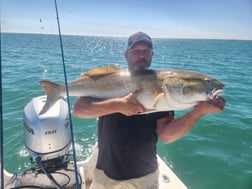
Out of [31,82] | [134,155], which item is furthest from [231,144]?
[31,82]

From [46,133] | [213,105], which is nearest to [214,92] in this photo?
[213,105]

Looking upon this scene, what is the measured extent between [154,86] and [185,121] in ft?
1.51

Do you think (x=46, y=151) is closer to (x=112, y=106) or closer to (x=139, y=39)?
(x=112, y=106)

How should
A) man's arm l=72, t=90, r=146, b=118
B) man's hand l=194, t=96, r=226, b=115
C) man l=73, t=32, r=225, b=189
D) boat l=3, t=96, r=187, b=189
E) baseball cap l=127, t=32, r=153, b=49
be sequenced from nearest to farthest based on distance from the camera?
man's hand l=194, t=96, r=226, b=115 < man's arm l=72, t=90, r=146, b=118 < man l=73, t=32, r=225, b=189 < baseball cap l=127, t=32, r=153, b=49 < boat l=3, t=96, r=187, b=189

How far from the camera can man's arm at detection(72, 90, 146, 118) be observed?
2.30 m

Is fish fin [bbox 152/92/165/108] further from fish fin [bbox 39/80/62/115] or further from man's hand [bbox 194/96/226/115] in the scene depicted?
fish fin [bbox 39/80/62/115]

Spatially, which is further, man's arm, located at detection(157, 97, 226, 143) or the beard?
the beard

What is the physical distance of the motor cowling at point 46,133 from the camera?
317cm

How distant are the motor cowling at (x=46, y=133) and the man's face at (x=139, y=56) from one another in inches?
47.9

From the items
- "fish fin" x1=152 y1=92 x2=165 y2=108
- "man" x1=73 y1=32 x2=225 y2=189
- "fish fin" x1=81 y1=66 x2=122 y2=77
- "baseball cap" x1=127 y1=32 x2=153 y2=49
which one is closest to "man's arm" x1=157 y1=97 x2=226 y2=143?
"man" x1=73 y1=32 x2=225 y2=189

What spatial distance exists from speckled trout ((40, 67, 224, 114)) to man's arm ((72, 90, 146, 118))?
0.28 feet

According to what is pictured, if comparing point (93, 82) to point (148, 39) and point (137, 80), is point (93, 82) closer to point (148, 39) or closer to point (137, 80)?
point (137, 80)

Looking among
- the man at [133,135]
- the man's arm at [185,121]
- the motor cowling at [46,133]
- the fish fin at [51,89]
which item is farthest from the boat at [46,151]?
the man's arm at [185,121]

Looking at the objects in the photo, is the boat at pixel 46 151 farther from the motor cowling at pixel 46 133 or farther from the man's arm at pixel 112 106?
the man's arm at pixel 112 106
